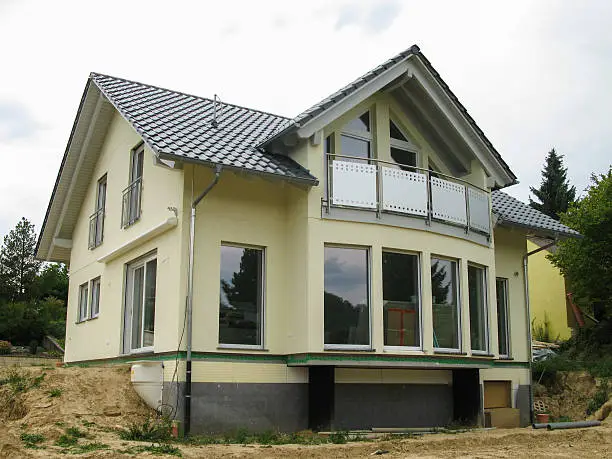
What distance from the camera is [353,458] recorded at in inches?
394

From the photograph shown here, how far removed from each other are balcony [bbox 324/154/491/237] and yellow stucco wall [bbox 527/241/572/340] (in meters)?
15.8

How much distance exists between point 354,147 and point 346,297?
3494 millimetres

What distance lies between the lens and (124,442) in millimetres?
10328

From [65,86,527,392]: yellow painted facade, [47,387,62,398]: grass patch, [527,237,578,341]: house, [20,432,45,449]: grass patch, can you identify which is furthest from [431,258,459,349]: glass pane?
[527,237,578,341]: house

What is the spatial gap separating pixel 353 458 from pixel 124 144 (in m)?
9.97

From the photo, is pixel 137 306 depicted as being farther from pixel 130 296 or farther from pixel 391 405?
pixel 391 405

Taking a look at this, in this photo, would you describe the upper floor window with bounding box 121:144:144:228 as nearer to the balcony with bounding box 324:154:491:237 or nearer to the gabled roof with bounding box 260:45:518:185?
the gabled roof with bounding box 260:45:518:185

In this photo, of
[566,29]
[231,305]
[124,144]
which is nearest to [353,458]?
[231,305]

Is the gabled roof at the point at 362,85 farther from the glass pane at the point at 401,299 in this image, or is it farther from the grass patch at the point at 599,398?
the grass patch at the point at 599,398

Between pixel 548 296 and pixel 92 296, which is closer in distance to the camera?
pixel 92 296

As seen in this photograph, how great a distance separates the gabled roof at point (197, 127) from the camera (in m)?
12.5

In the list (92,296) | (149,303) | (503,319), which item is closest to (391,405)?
(503,319)

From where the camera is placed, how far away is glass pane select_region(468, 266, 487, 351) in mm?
14969

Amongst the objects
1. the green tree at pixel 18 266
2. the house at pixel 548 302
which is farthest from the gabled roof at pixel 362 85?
the green tree at pixel 18 266
